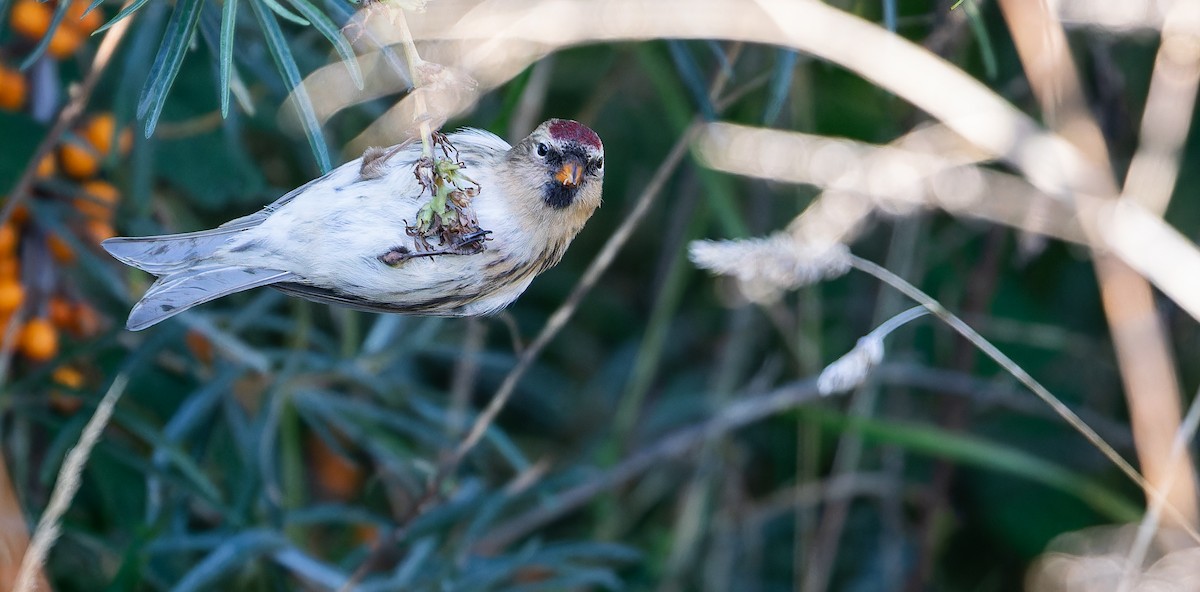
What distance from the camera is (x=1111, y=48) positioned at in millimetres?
3551

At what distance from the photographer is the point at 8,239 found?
2494 millimetres

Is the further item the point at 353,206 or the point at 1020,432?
the point at 1020,432

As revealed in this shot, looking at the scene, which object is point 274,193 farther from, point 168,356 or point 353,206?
point 353,206

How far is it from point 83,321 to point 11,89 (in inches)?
22.4

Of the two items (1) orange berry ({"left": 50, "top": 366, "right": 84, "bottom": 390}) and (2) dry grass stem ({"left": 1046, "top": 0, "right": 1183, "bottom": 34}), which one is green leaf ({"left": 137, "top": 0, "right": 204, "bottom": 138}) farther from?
(2) dry grass stem ({"left": 1046, "top": 0, "right": 1183, "bottom": 34})

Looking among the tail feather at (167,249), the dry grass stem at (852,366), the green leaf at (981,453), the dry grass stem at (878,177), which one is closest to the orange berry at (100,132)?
the tail feather at (167,249)

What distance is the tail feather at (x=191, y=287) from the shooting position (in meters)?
1.63

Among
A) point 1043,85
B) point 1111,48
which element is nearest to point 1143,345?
point 1043,85

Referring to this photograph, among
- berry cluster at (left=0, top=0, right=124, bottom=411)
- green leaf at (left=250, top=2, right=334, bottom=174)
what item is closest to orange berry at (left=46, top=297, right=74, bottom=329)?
berry cluster at (left=0, top=0, right=124, bottom=411)

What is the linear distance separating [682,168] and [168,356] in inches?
73.0

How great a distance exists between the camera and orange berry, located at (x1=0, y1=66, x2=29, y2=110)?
2602mm

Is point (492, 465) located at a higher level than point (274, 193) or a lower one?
lower

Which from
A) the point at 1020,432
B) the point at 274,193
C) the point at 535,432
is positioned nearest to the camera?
the point at 274,193

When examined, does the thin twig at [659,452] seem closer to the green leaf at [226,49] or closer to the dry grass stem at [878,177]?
the dry grass stem at [878,177]
